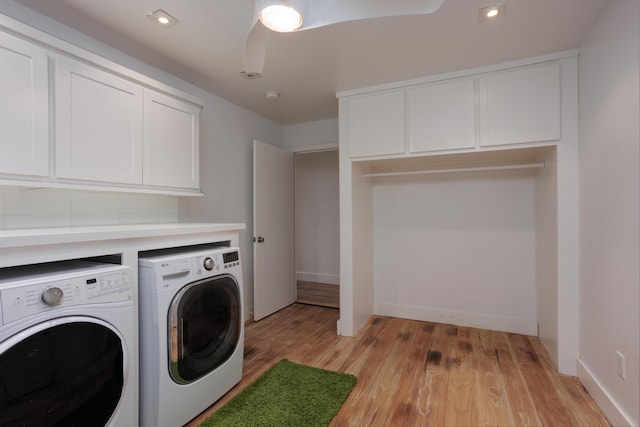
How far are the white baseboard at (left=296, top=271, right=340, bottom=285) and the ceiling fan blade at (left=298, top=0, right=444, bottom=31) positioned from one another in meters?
4.36

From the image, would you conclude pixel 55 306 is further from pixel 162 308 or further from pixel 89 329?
pixel 162 308

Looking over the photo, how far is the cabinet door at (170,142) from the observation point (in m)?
2.12

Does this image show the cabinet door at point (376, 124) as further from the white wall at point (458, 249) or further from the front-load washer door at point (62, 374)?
the front-load washer door at point (62, 374)

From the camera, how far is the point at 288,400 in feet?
6.34

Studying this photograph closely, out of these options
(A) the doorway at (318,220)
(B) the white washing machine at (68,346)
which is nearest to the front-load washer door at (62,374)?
(B) the white washing machine at (68,346)

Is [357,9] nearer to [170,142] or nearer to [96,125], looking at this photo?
[96,125]

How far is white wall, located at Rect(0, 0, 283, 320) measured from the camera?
1.75 meters

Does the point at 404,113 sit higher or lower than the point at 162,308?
higher

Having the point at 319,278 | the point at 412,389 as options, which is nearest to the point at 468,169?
the point at 412,389

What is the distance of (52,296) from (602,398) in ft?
9.35

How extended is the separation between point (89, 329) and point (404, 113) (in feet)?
8.62

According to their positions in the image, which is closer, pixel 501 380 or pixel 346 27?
pixel 346 27

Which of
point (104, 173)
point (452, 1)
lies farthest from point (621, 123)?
point (104, 173)

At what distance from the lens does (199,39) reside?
6.77 ft
